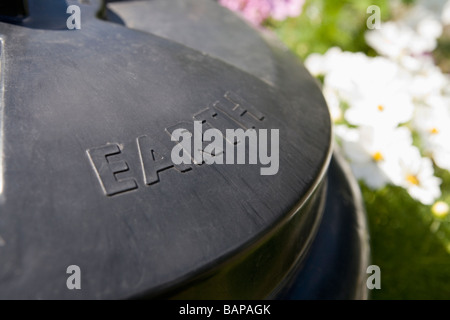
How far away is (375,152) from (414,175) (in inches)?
7.3

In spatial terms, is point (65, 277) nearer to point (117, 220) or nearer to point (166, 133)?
point (117, 220)

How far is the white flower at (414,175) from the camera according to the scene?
1691 mm

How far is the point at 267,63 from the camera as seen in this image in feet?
4.11

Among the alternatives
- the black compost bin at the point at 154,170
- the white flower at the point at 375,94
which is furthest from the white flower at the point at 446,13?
the black compost bin at the point at 154,170

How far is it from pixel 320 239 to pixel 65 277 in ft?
2.40

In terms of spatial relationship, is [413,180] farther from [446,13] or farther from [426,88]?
[446,13]

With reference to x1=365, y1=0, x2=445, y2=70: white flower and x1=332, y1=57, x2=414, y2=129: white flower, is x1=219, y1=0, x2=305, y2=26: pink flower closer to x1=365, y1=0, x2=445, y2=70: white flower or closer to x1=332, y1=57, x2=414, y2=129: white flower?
x1=365, y1=0, x2=445, y2=70: white flower

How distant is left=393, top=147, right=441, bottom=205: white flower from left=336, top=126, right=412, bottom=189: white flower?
3 cm

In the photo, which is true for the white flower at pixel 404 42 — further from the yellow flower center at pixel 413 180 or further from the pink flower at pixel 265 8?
the yellow flower center at pixel 413 180

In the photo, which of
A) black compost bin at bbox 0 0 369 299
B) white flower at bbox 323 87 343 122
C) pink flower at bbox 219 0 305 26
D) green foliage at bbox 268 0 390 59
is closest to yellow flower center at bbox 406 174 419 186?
white flower at bbox 323 87 343 122

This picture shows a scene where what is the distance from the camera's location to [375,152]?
171 cm

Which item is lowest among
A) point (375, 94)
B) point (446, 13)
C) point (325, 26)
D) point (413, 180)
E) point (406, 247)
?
point (406, 247)

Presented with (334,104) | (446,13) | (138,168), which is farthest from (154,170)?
(446,13)

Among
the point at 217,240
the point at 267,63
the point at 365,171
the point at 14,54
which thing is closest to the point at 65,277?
the point at 217,240
